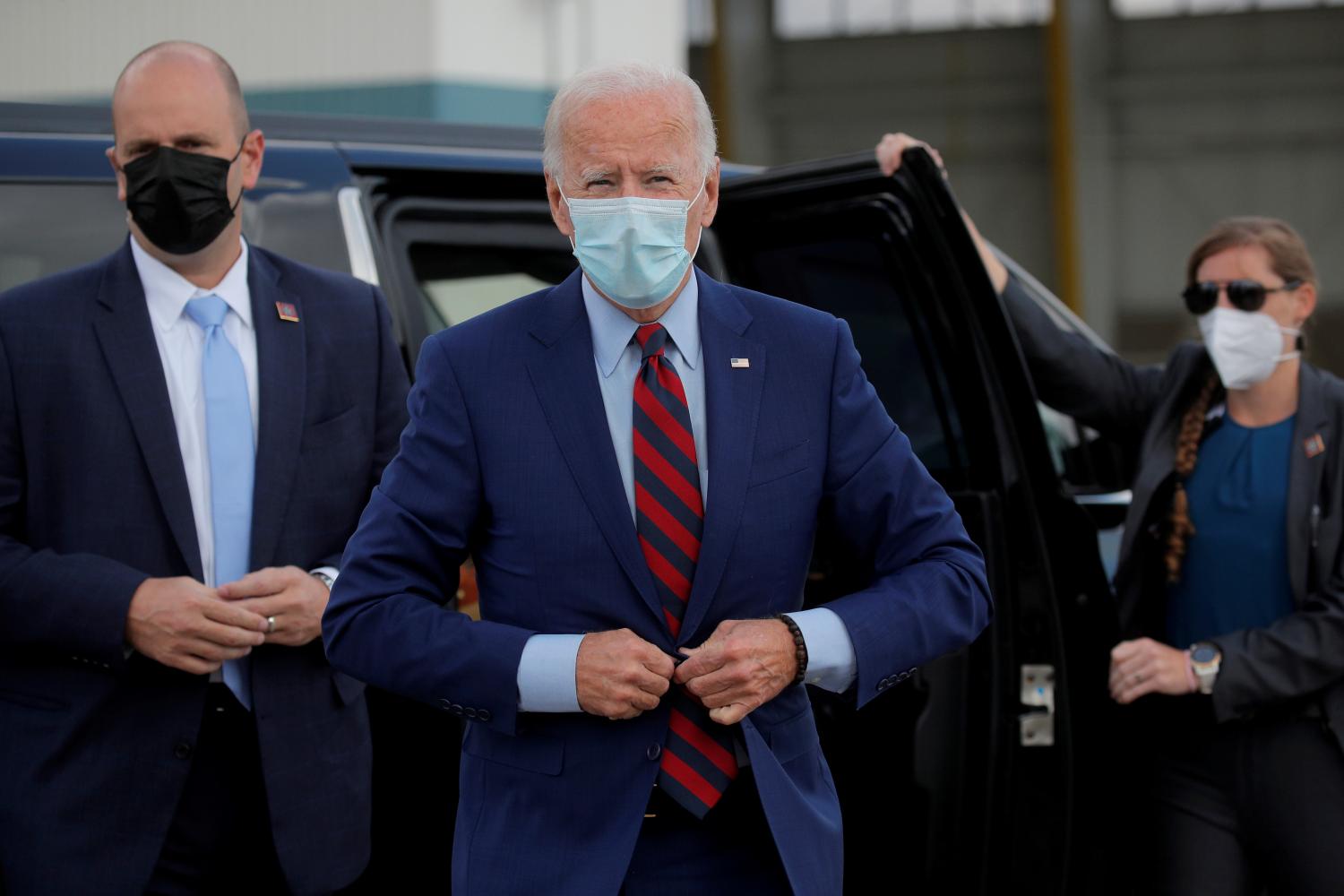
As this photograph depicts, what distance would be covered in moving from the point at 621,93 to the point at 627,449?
387mm

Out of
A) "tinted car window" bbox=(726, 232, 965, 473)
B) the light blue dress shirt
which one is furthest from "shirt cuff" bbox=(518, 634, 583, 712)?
"tinted car window" bbox=(726, 232, 965, 473)

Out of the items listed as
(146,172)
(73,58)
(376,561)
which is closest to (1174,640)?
(376,561)

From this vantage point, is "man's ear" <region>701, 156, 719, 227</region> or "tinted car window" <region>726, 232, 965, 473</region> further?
"tinted car window" <region>726, 232, 965, 473</region>

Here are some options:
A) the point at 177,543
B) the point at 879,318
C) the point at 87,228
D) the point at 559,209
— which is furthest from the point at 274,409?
the point at 879,318

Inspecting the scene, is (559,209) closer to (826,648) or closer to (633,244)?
(633,244)

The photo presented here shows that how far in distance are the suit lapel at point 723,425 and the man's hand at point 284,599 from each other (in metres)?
0.65

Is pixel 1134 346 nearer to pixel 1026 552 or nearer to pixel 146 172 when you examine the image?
pixel 1026 552

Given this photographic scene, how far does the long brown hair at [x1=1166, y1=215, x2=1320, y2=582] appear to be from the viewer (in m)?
2.72

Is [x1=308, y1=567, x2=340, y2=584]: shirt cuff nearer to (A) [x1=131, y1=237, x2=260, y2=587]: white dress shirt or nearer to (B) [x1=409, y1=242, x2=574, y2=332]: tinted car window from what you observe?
(A) [x1=131, y1=237, x2=260, y2=587]: white dress shirt

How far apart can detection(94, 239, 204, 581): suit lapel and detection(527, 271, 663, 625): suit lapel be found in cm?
66

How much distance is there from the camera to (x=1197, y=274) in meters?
2.93

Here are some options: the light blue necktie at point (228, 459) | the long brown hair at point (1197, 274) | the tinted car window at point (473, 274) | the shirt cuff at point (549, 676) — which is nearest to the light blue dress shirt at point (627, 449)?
the shirt cuff at point (549, 676)

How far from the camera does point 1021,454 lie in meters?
2.64

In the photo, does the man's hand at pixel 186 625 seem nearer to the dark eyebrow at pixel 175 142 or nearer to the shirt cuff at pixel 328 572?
the shirt cuff at pixel 328 572
